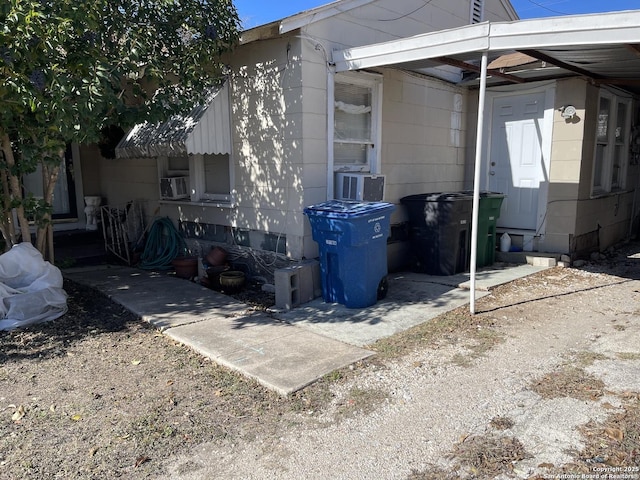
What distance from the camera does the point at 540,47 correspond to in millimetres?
4605

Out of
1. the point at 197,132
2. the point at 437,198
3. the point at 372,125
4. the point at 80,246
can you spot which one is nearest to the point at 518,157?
the point at 437,198

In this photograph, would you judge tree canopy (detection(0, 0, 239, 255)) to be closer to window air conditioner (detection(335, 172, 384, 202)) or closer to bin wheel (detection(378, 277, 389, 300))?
window air conditioner (detection(335, 172, 384, 202))

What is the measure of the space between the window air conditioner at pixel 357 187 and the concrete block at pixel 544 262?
9.59ft

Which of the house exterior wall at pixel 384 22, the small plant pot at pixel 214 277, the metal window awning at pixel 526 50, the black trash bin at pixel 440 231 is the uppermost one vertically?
the house exterior wall at pixel 384 22

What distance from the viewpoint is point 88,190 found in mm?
9750

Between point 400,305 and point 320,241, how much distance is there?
1163 millimetres

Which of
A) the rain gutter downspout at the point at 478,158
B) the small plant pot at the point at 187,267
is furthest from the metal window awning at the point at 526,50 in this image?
the small plant pot at the point at 187,267

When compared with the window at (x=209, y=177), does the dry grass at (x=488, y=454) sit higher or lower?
lower

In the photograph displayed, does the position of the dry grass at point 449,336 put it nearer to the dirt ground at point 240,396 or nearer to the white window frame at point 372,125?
the dirt ground at point 240,396

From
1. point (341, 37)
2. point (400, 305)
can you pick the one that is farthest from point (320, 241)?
point (341, 37)

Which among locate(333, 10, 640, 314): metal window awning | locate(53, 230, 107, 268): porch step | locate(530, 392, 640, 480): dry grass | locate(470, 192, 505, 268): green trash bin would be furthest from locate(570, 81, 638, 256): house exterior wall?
locate(53, 230, 107, 268): porch step

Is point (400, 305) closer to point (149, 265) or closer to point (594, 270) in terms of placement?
point (594, 270)

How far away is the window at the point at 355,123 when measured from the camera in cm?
637

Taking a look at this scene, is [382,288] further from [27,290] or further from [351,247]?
[27,290]
